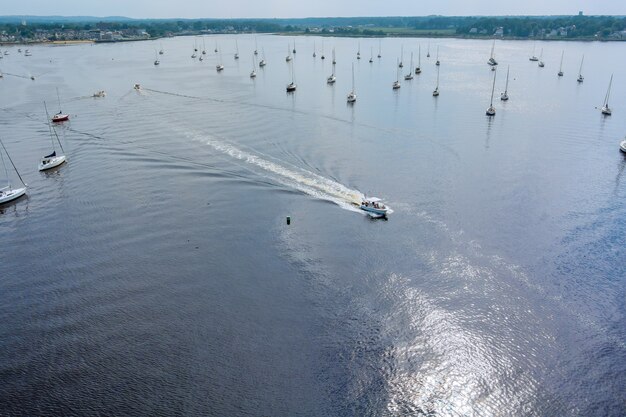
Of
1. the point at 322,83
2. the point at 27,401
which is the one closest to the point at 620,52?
Answer: the point at 322,83

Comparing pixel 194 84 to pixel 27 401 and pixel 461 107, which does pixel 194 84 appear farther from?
pixel 27 401

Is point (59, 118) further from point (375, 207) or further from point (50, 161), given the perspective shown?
point (375, 207)

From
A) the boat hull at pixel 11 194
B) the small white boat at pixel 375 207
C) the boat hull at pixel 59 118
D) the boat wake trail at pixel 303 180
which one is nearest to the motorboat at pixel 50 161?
the boat hull at pixel 11 194

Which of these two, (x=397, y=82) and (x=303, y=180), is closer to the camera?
(x=303, y=180)

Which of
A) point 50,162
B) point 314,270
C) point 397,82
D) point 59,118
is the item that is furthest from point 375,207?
point 397,82

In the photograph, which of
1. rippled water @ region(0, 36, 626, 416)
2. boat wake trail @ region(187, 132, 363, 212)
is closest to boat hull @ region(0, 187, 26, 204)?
rippled water @ region(0, 36, 626, 416)

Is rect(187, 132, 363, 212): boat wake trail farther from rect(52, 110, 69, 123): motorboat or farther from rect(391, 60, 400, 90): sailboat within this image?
rect(391, 60, 400, 90): sailboat
